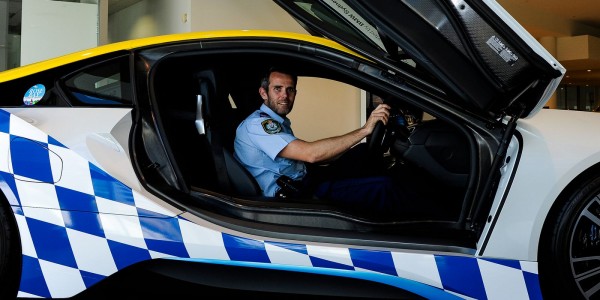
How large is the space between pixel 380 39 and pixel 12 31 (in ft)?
18.9

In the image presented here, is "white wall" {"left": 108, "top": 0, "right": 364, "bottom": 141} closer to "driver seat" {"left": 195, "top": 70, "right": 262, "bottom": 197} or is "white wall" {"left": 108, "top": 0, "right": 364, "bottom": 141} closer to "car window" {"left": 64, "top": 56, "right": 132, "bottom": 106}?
"driver seat" {"left": 195, "top": 70, "right": 262, "bottom": 197}

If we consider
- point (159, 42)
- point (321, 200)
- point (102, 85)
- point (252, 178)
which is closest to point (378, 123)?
point (321, 200)

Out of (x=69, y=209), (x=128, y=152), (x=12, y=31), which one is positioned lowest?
(x=69, y=209)

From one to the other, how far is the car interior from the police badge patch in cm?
14

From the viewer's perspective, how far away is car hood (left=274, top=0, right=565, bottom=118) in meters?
1.60

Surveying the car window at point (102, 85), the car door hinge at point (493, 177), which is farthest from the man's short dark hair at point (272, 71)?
the car door hinge at point (493, 177)

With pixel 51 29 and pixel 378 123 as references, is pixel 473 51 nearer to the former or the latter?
pixel 378 123

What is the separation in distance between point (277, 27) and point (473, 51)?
5.66m

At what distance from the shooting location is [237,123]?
2.25 meters

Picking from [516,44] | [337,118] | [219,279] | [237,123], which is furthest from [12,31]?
[516,44]

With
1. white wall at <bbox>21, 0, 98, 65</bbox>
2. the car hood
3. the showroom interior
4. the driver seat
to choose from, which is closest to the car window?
the driver seat

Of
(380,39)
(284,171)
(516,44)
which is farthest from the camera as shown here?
(284,171)

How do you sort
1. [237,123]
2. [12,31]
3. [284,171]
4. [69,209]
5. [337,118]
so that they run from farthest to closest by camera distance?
[337,118] < [12,31] < [237,123] < [284,171] < [69,209]

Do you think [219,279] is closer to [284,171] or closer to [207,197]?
[207,197]
